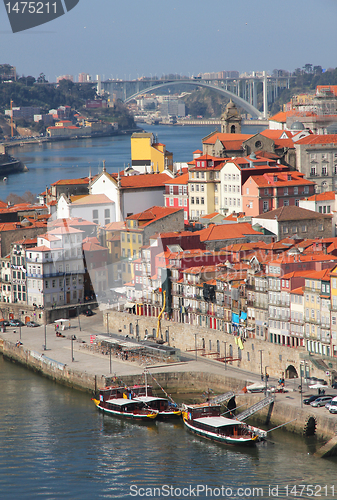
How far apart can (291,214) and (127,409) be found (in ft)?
62.6

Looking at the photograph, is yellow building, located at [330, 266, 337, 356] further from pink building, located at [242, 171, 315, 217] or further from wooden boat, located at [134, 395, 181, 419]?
pink building, located at [242, 171, 315, 217]

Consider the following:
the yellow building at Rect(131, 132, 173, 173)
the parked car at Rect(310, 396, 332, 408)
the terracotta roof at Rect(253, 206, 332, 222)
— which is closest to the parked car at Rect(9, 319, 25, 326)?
the terracotta roof at Rect(253, 206, 332, 222)

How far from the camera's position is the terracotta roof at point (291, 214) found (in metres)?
50.1

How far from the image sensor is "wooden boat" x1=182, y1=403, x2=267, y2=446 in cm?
3078

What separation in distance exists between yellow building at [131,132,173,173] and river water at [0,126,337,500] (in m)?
35.5

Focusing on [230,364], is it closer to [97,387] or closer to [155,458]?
[97,387]

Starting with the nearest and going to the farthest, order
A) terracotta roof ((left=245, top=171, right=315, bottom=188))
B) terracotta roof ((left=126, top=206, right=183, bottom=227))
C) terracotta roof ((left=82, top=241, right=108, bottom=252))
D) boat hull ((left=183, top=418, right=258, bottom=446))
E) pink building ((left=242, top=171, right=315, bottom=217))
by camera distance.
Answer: boat hull ((left=183, top=418, right=258, bottom=446)) < terracotta roof ((left=82, top=241, right=108, bottom=252)) < terracotta roof ((left=126, top=206, right=183, bottom=227)) < pink building ((left=242, top=171, right=315, bottom=217)) < terracotta roof ((left=245, top=171, right=315, bottom=188))

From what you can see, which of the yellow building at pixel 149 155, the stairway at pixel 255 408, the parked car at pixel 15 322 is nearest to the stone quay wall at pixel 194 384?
the stairway at pixel 255 408

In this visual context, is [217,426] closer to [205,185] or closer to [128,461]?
[128,461]

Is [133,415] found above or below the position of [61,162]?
below

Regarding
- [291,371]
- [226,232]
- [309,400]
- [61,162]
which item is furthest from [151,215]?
[61,162]

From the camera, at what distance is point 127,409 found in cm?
3475

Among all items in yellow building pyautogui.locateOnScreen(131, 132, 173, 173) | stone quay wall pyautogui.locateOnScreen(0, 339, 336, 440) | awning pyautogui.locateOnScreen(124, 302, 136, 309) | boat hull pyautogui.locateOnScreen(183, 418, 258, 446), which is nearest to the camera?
boat hull pyautogui.locateOnScreen(183, 418, 258, 446)

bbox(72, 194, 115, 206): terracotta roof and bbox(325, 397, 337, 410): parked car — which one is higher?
bbox(72, 194, 115, 206): terracotta roof
